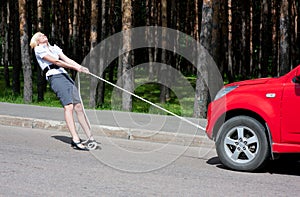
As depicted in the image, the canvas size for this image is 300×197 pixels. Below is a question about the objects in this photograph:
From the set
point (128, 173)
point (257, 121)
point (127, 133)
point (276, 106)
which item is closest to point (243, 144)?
point (257, 121)

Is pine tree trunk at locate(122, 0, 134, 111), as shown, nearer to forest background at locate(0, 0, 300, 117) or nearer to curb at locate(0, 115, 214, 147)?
forest background at locate(0, 0, 300, 117)

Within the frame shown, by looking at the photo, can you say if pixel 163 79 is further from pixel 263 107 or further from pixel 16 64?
pixel 263 107

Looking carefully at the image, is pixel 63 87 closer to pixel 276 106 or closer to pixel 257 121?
pixel 257 121

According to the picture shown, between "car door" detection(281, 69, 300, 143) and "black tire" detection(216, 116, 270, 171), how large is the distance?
30 cm

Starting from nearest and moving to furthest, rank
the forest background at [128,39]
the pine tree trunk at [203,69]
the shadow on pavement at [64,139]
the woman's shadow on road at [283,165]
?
the woman's shadow on road at [283,165] → the shadow on pavement at [64,139] → the pine tree trunk at [203,69] → the forest background at [128,39]

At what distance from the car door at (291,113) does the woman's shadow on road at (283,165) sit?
0.64 meters

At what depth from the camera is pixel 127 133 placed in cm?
1123

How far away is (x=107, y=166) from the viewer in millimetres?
7941

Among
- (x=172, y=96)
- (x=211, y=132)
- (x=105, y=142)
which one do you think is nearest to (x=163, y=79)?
(x=172, y=96)

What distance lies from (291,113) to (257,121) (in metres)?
0.52

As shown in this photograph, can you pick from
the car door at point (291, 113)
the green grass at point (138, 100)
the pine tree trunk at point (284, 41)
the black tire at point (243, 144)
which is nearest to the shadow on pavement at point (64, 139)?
the black tire at point (243, 144)

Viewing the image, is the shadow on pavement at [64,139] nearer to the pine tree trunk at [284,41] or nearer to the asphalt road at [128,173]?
the asphalt road at [128,173]

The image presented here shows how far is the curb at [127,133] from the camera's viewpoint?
10.5 meters

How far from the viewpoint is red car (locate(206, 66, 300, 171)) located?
7.64 metres
